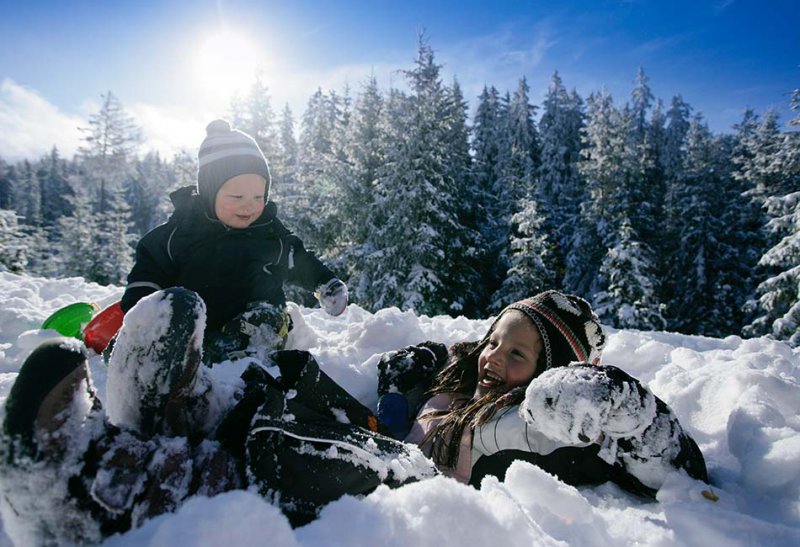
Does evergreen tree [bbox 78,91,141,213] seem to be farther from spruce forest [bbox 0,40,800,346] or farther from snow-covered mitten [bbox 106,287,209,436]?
snow-covered mitten [bbox 106,287,209,436]

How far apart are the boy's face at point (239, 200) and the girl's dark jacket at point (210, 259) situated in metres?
0.09

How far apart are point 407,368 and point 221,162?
179cm

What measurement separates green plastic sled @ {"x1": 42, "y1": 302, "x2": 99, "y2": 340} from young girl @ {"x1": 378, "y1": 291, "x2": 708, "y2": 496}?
257 cm

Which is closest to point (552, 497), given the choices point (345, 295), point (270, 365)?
point (270, 365)

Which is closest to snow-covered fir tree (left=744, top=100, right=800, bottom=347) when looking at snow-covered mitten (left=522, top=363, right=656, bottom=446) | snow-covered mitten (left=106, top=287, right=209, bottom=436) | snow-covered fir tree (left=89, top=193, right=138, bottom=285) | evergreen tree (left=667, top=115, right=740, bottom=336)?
evergreen tree (left=667, top=115, right=740, bottom=336)

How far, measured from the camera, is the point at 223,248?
2947mm

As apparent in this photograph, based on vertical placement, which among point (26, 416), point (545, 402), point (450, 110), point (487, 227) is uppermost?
point (450, 110)

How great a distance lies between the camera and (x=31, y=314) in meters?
3.85

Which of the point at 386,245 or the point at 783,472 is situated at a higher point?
the point at 386,245

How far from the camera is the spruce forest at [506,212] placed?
14.9 m

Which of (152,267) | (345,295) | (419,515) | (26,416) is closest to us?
(26,416)

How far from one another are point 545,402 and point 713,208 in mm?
27824

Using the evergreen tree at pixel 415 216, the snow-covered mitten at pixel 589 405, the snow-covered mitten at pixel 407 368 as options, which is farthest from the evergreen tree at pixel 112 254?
the snow-covered mitten at pixel 589 405

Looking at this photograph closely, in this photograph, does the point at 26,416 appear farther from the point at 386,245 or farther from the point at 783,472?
the point at 386,245
